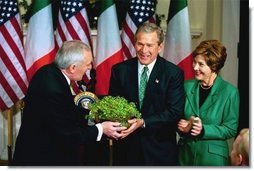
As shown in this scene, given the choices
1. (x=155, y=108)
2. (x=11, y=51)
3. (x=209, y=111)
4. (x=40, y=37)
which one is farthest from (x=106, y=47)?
(x=209, y=111)

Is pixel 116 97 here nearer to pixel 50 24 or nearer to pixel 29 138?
pixel 29 138

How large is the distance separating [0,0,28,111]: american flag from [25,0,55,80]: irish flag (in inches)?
3.7

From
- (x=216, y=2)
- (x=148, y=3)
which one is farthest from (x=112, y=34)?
(x=216, y=2)

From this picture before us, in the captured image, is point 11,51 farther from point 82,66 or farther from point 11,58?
point 82,66

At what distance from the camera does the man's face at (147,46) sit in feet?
9.36

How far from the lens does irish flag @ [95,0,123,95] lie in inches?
154

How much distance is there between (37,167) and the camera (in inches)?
105

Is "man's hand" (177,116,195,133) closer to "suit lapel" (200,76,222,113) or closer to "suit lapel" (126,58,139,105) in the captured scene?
"suit lapel" (200,76,222,113)

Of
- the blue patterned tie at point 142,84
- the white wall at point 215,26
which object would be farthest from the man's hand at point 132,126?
the white wall at point 215,26

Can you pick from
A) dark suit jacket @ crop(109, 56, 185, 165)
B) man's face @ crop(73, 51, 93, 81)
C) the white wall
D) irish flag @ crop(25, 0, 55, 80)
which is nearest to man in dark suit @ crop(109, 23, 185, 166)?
dark suit jacket @ crop(109, 56, 185, 165)

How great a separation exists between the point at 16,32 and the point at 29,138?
1.67 meters

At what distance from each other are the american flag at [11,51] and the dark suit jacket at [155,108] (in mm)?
1312

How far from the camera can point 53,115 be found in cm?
253

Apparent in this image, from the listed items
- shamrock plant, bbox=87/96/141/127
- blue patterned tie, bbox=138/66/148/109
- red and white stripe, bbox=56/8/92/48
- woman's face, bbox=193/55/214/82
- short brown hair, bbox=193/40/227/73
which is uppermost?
red and white stripe, bbox=56/8/92/48
